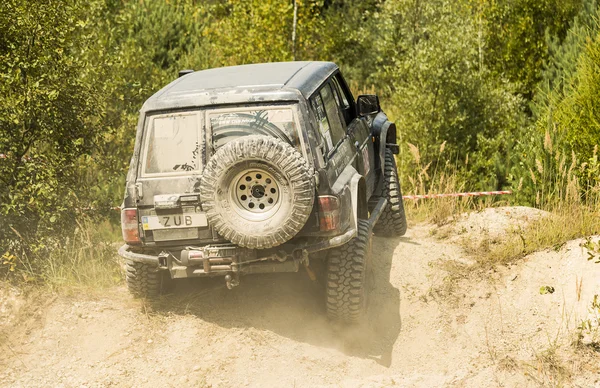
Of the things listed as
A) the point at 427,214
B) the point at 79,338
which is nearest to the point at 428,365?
the point at 79,338

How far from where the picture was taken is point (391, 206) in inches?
334

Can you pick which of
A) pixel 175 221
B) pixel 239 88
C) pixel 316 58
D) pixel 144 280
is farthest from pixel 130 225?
pixel 316 58

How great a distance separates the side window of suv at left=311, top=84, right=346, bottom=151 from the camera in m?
6.46

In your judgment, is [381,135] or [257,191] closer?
[257,191]

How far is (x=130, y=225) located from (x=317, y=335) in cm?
185

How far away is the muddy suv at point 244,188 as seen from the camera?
18.8ft

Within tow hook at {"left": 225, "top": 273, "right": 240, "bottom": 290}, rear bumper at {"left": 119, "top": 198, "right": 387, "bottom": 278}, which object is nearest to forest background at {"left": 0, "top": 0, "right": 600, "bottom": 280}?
rear bumper at {"left": 119, "top": 198, "right": 387, "bottom": 278}

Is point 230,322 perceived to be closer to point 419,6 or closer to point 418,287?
point 418,287

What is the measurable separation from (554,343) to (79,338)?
3.92 meters

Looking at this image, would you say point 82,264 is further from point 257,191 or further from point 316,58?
point 316,58

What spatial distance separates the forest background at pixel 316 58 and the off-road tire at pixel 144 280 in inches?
50.9

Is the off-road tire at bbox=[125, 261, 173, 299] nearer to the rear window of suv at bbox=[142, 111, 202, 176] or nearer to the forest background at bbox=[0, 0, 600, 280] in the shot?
the rear window of suv at bbox=[142, 111, 202, 176]

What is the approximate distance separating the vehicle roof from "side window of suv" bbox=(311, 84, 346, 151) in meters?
0.12

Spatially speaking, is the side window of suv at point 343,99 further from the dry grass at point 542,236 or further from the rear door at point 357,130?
the dry grass at point 542,236
